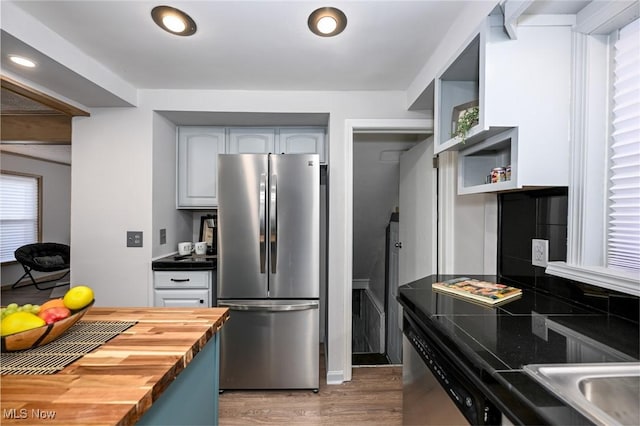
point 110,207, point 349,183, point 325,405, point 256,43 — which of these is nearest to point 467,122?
point 349,183

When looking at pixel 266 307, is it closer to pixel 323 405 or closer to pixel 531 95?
pixel 323 405

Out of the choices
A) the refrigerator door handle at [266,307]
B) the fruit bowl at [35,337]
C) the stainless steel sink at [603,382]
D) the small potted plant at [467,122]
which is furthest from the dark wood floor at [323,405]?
the small potted plant at [467,122]

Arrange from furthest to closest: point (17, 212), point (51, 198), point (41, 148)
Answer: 1. point (51, 198)
2. point (17, 212)
3. point (41, 148)

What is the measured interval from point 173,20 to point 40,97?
1.23m

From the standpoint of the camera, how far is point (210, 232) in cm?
289

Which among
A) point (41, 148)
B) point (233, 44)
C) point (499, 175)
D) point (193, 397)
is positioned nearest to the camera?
point (193, 397)

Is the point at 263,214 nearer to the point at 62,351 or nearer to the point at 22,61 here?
the point at 62,351

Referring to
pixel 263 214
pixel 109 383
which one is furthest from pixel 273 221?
pixel 109 383

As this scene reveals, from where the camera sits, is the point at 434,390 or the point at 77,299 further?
the point at 434,390

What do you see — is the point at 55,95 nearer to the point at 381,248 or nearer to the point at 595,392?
the point at 595,392

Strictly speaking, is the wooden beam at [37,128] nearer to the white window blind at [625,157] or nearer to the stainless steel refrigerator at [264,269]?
the stainless steel refrigerator at [264,269]

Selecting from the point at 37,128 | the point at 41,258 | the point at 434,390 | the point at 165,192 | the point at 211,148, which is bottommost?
the point at 41,258

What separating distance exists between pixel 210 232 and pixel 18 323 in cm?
210

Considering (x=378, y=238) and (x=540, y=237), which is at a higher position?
(x=540, y=237)
